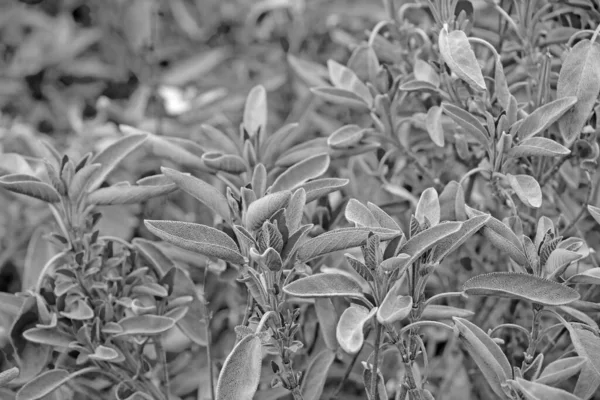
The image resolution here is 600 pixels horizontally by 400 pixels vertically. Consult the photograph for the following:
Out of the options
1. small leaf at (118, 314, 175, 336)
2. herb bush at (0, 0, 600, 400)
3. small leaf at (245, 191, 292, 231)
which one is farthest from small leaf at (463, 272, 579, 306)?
small leaf at (118, 314, 175, 336)

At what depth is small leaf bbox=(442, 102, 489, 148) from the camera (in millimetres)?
927

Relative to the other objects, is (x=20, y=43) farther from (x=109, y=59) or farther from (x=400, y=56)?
(x=400, y=56)

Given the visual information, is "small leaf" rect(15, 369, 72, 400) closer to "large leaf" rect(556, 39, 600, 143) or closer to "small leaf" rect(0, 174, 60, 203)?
"small leaf" rect(0, 174, 60, 203)

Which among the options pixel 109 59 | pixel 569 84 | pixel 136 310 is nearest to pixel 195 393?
pixel 136 310

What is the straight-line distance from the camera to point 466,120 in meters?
0.94

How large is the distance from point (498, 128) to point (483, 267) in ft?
1.12

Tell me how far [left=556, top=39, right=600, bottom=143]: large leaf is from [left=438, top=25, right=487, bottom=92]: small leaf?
109 mm

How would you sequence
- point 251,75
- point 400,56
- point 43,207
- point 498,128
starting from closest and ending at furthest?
point 498,128
point 400,56
point 43,207
point 251,75

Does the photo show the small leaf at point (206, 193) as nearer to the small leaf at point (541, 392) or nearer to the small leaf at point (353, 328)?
the small leaf at point (353, 328)

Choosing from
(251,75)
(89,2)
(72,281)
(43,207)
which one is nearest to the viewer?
(72,281)

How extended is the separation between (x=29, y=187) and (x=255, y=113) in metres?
0.37

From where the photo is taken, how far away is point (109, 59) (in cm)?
225

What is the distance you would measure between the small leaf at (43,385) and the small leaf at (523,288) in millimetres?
531

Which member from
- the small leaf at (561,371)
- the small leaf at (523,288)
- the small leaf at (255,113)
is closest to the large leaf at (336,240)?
the small leaf at (523,288)
